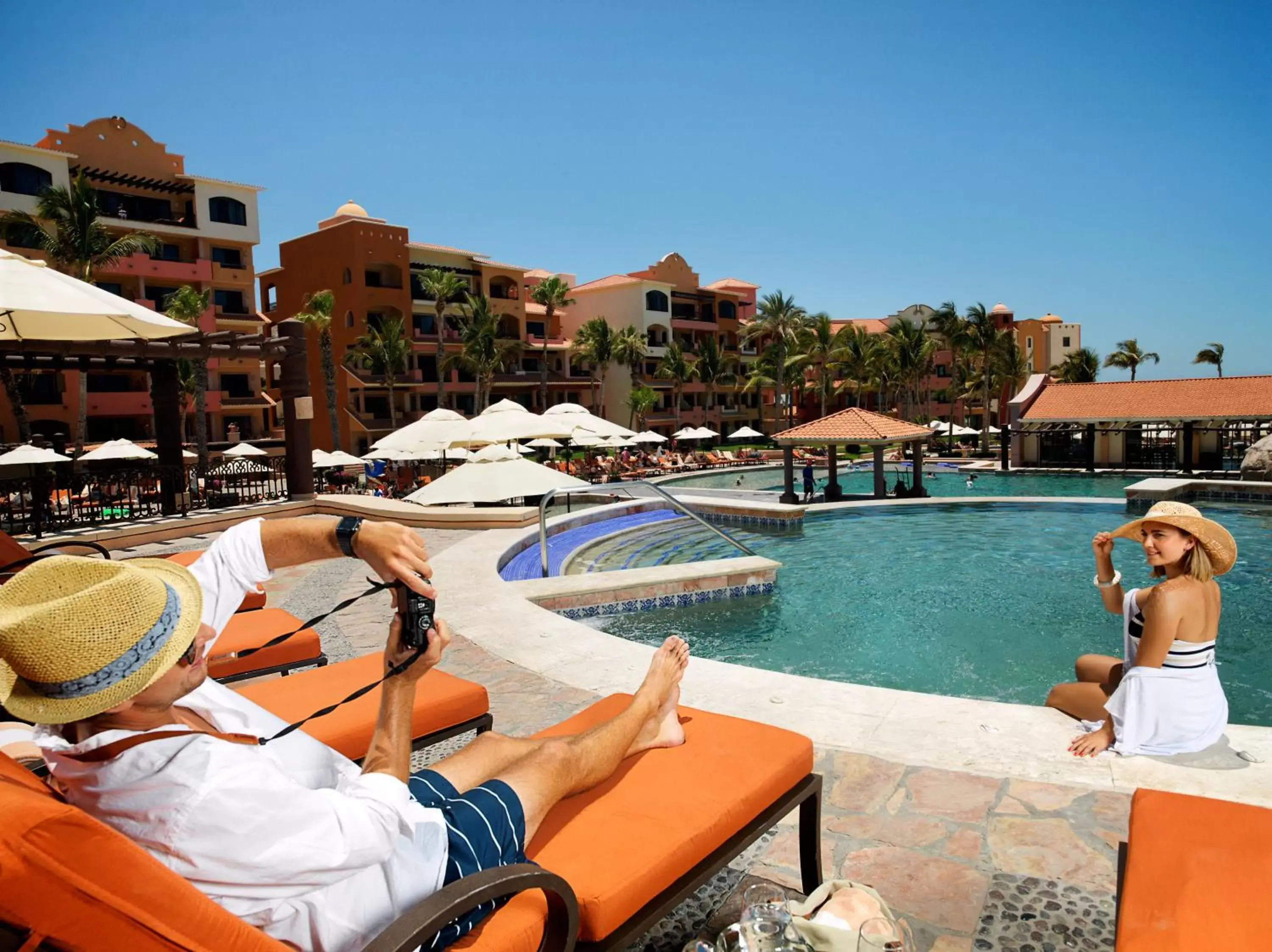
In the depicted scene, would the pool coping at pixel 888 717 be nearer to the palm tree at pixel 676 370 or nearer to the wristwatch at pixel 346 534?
the wristwatch at pixel 346 534

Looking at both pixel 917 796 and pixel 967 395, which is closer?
pixel 917 796

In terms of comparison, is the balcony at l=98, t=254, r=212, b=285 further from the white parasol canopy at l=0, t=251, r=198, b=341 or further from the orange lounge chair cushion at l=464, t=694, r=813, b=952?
the orange lounge chair cushion at l=464, t=694, r=813, b=952

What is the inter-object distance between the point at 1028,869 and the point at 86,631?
3.27 metres

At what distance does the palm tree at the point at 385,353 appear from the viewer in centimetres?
4391

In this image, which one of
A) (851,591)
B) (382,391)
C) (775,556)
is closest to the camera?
(851,591)

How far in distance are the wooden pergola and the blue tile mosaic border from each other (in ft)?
29.3

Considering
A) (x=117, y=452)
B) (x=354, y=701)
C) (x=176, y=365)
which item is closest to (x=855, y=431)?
(x=176, y=365)

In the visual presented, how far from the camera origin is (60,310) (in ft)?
19.7

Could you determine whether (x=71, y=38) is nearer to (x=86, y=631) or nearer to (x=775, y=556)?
(x=775, y=556)

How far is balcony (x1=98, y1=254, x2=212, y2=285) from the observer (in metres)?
36.4

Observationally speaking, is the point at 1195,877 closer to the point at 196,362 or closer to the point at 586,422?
the point at 586,422

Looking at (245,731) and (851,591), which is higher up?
(245,731)

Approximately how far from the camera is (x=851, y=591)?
1139 cm

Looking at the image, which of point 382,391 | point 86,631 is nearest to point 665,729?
point 86,631
